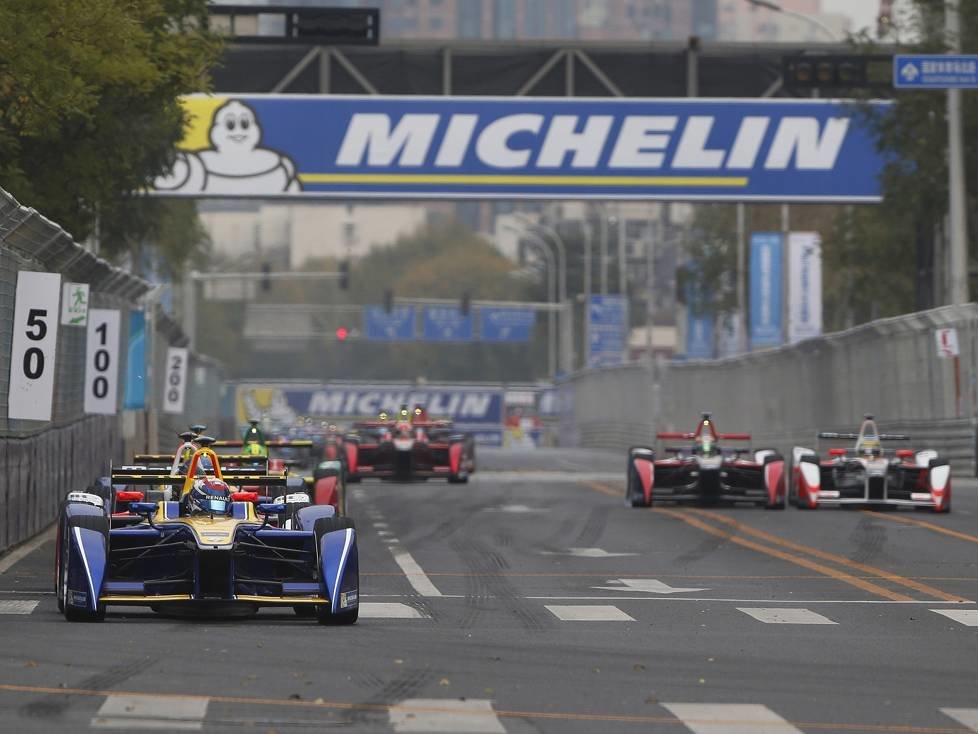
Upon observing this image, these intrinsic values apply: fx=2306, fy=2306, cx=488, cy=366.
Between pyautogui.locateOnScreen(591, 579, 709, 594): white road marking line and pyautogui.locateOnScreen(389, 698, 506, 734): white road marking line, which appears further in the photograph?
pyautogui.locateOnScreen(591, 579, 709, 594): white road marking line

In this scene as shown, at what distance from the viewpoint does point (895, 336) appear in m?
41.1

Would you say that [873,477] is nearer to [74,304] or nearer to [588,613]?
[74,304]

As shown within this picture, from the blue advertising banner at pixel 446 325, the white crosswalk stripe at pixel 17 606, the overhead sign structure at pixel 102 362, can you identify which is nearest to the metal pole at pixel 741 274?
the blue advertising banner at pixel 446 325

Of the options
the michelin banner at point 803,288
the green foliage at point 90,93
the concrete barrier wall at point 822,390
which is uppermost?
the michelin banner at point 803,288

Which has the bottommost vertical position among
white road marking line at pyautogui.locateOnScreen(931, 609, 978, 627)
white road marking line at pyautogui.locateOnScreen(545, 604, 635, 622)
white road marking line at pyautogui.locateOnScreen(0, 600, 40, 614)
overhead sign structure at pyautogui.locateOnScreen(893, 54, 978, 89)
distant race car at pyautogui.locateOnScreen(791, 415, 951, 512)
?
white road marking line at pyautogui.locateOnScreen(0, 600, 40, 614)

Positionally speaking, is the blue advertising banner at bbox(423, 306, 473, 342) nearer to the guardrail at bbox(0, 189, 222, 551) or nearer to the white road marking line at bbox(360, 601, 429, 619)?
the guardrail at bbox(0, 189, 222, 551)

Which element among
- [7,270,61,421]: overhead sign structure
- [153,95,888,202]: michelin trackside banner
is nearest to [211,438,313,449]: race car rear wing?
[7,270,61,421]: overhead sign structure

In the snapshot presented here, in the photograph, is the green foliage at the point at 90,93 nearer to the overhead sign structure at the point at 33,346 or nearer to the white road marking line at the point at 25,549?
the overhead sign structure at the point at 33,346

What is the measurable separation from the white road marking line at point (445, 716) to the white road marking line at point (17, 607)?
15.6ft

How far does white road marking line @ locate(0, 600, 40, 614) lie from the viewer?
13.8 m

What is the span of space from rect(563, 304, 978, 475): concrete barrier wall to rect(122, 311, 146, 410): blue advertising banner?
12.9 metres

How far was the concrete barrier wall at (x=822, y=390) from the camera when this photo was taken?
37906 mm

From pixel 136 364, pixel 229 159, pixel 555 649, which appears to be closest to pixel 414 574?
pixel 555 649

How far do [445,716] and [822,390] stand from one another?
3897cm
